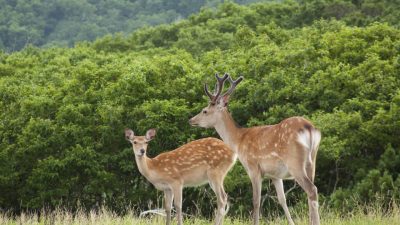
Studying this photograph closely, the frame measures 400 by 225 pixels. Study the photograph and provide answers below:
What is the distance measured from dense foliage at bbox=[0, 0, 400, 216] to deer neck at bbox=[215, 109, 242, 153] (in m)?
4.22

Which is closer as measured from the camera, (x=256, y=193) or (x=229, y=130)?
(x=256, y=193)

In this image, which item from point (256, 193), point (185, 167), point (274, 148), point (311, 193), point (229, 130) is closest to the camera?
point (311, 193)

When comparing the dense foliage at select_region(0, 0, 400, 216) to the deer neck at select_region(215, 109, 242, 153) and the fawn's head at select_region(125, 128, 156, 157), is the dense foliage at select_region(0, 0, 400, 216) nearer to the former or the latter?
the deer neck at select_region(215, 109, 242, 153)

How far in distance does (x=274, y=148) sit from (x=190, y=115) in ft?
29.0

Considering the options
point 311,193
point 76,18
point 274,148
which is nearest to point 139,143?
point 274,148

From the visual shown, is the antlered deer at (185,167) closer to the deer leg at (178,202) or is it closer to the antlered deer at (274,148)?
the deer leg at (178,202)

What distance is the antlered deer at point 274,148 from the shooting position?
9.69m

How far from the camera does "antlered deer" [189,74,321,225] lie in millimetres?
9688

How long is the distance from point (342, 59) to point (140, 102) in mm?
5093

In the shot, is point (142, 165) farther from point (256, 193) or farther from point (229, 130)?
point (256, 193)

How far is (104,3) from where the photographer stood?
3120 inches

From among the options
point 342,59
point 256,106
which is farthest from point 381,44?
point 256,106

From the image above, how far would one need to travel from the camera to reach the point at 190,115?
19.0 metres

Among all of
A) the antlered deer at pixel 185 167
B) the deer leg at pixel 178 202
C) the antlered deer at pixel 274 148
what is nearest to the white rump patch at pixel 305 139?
the antlered deer at pixel 274 148
